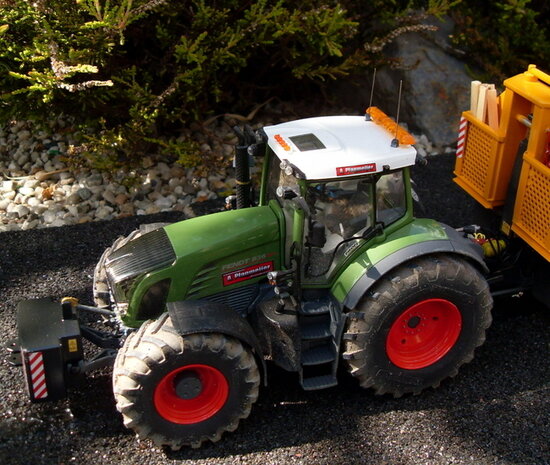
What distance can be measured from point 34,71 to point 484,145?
409 centimetres

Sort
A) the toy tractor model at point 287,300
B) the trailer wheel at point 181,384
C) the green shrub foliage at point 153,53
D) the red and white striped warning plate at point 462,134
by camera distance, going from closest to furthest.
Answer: the trailer wheel at point 181,384 → the toy tractor model at point 287,300 → the red and white striped warning plate at point 462,134 → the green shrub foliage at point 153,53

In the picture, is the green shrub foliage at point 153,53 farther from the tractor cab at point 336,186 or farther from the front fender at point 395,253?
the front fender at point 395,253

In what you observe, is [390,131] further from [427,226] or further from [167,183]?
[167,183]

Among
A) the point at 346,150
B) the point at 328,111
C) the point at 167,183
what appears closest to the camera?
the point at 346,150

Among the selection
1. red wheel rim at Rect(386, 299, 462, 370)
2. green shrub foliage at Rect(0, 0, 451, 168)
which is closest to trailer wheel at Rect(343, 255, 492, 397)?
red wheel rim at Rect(386, 299, 462, 370)

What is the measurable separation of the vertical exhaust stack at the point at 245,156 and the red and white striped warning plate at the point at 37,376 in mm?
1984

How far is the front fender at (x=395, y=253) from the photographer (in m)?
5.02

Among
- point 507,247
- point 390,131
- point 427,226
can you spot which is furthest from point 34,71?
point 507,247

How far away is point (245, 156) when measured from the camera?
5.61 meters

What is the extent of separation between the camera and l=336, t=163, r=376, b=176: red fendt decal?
4.81 metres

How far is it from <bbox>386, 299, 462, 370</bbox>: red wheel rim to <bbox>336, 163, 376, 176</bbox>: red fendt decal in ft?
3.62

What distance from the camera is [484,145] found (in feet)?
20.0

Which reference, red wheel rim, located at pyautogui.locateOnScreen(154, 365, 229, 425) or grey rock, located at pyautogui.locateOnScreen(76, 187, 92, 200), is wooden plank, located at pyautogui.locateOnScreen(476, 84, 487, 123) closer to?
red wheel rim, located at pyautogui.locateOnScreen(154, 365, 229, 425)

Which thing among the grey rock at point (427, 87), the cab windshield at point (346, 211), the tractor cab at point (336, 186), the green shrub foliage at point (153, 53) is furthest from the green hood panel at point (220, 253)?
the grey rock at point (427, 87)
